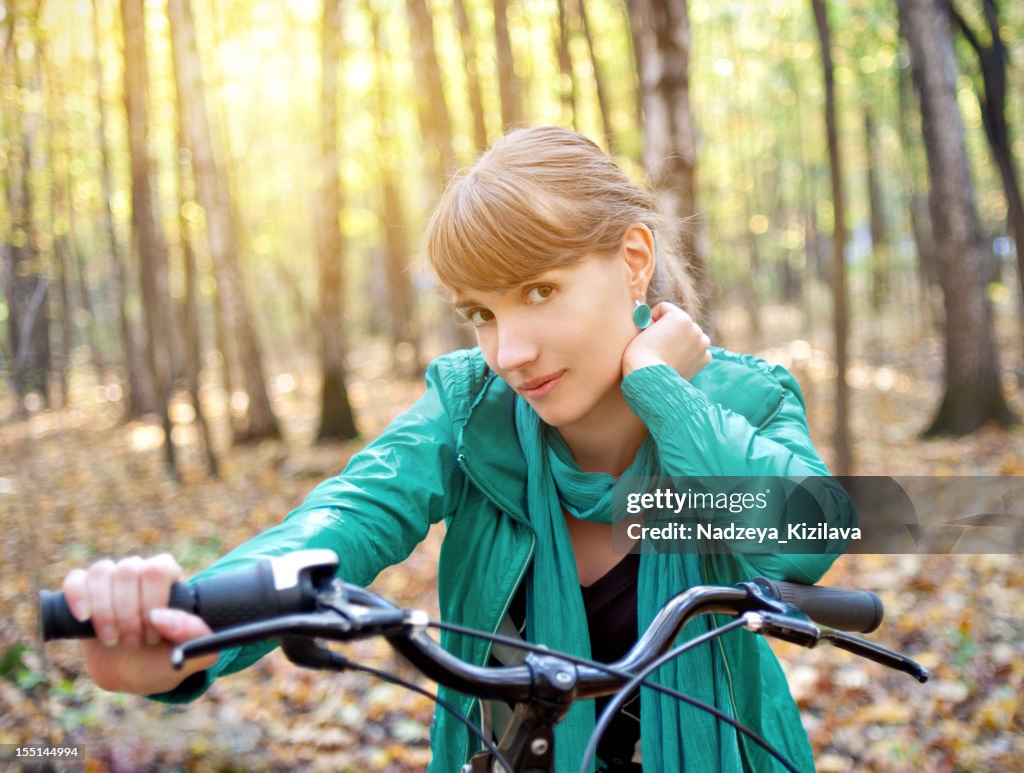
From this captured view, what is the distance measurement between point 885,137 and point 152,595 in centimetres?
3268

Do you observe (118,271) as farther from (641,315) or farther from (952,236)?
(641,315)

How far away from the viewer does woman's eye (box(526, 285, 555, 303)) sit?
5.61 feet

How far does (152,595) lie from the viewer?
1111 mm

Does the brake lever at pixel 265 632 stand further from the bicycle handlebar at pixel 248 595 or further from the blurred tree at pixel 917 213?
the blurred tree at pixel 917 213

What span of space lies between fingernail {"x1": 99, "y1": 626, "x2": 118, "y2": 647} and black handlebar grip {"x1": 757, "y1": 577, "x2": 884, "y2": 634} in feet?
3.59

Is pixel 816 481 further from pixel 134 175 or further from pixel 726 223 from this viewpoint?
pixel 726 223

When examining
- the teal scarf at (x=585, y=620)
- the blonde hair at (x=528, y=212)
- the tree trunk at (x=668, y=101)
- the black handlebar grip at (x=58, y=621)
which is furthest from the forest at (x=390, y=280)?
the black handlebar grip at (x=58, y=621)

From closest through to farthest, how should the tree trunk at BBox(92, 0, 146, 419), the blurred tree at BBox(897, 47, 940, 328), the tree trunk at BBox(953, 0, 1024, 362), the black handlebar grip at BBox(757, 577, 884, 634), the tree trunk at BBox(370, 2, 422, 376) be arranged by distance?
the black handlebar grip at BBox(757, 577, 884, 634) → the tree trunk at BBox(953, 0, 1024, 362) → the tree trunk at BBox(92, 0, 146, 419) → the blurred tree at BBox(897, 47, 940, 328) → the tree trunk at BBox(370, 2, 422, 376)

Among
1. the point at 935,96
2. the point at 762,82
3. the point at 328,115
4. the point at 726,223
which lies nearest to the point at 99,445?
the point at 328,115

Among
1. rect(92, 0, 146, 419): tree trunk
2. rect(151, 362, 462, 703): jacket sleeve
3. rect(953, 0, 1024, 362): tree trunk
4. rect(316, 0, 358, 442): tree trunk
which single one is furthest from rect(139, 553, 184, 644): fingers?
rect(92, 0, 146, 419): tree trunk

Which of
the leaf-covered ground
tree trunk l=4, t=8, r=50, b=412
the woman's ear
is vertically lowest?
the leaf-covered ground

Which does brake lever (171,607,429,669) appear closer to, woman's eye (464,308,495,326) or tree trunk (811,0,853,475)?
woman's eye (464,308,495,326)

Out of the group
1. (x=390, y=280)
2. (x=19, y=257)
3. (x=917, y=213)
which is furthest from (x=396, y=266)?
(x=19, y=257)

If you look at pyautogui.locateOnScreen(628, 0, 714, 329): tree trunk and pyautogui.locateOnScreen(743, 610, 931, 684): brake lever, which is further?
pyautogui.locateOnScreen(628, 0, 714, 329): tree trunk
